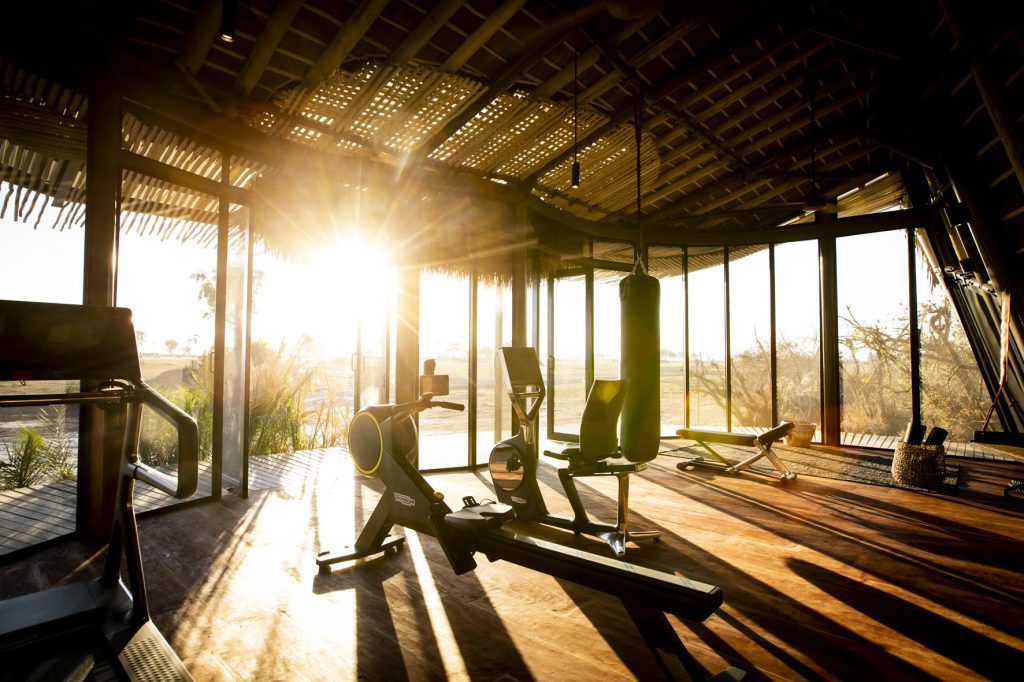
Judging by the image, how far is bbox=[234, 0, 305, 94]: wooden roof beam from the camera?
3.09 meters

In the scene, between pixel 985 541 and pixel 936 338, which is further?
pixel 936 338

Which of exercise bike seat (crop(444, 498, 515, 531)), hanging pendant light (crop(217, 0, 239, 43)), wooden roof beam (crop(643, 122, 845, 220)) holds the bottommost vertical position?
exercise bike seat (crop(444, 498, 515, 531))

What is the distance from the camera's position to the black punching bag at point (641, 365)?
10.2 feet

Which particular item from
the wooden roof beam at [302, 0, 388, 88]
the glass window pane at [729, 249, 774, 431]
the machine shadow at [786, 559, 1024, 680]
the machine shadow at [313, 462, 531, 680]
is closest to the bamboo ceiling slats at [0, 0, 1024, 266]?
the wooden roof beam at [302, 0, 388, 88]

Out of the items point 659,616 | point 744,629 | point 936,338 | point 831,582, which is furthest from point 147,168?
point 936,338

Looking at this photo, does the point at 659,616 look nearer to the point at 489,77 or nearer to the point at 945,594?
the point at 945,594

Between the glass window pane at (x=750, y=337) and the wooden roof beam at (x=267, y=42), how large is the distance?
689 centimetres

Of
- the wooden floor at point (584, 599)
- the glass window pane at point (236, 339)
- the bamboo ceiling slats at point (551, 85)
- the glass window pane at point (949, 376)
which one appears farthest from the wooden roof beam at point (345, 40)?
the glass window pane at point (949, 376)

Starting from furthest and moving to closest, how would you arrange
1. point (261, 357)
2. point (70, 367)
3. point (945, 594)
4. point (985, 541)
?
point (261, 357)
point (985, 541)
point (945, 594)
point (70, 367)

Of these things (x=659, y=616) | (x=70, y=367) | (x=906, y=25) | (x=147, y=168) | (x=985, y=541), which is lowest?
(x=985, y=541)

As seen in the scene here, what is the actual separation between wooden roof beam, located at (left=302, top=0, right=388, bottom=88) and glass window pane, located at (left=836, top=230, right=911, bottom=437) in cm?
702

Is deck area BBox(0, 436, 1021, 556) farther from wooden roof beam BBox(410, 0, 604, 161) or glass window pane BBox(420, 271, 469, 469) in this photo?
wooden roof beam BBox(410, 0, 604, 161)

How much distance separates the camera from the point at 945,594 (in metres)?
2.63

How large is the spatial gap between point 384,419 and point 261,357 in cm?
474
